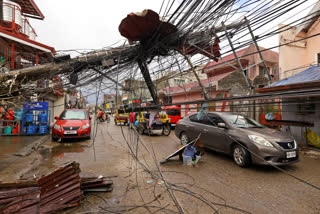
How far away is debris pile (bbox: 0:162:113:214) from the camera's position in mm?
2770

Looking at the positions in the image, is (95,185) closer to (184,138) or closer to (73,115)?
(184,138)

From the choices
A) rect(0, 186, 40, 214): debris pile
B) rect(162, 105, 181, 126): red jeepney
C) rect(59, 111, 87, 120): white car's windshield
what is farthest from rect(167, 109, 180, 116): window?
rect(0, 186, 40, 214): debris pile

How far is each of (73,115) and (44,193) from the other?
8.13 metres

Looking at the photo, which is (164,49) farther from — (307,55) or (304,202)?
(307,55)

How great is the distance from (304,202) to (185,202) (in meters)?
2.10

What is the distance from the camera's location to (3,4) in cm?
991

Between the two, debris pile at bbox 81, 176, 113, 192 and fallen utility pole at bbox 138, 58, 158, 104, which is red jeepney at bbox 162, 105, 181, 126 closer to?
fallen utility pole at bbox 138, 58, 158, 104

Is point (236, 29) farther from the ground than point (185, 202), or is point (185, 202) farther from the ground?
point (236, 29)

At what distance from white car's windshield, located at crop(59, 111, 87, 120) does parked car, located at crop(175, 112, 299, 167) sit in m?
6.45

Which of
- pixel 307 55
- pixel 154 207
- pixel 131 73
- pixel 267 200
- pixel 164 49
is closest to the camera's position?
pixel 154 207

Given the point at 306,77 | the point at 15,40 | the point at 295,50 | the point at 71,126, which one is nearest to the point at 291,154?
the point at 306,77

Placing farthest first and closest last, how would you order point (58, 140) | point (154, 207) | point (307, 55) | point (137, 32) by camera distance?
point (307, 55)
point (58, 140)
point (137, 32)
point (154, 207)

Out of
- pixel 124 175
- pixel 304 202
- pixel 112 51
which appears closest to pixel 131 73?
pixel 112 51

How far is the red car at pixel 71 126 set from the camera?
9.30m
